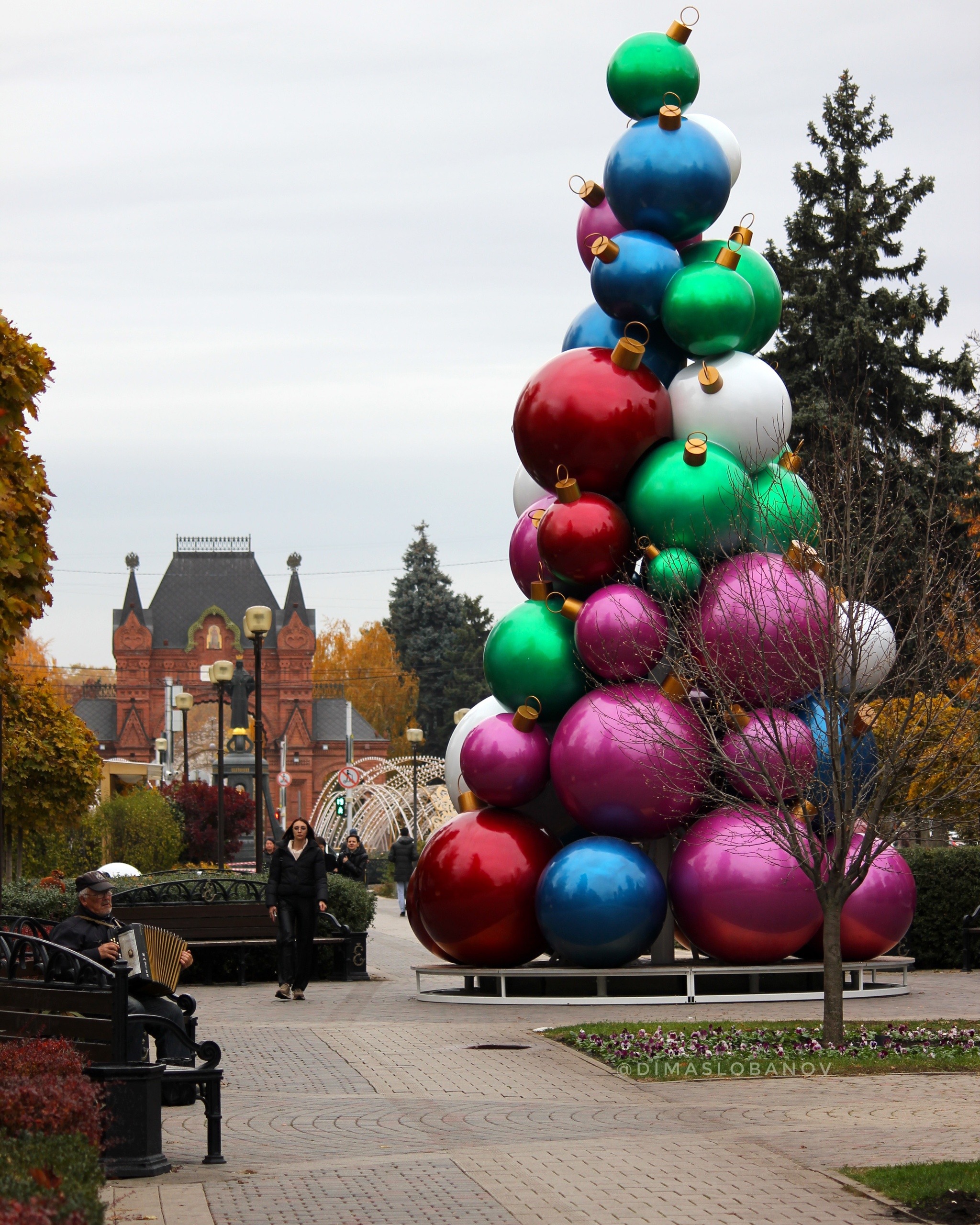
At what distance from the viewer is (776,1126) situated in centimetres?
881

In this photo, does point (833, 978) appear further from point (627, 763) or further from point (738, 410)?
point (738, 410)

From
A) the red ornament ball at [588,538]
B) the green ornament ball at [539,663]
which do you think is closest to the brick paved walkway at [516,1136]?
the green ornament ball at [539,663]

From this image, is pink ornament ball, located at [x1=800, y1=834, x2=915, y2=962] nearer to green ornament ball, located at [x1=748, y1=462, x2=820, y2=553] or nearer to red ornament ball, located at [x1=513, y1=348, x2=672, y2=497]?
green ornament ball, located at [x1=748, y1=462, x2=820, y2=553]

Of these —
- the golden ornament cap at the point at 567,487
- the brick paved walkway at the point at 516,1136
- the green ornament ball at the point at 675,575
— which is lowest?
the brick paved walkway at the point at 516,1136

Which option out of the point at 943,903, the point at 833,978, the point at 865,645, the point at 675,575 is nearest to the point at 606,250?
the point at 675,575

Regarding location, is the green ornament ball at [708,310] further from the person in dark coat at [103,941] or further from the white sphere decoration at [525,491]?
the person in dark coat at [103,941]

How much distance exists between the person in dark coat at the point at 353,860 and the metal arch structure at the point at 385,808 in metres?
13.0

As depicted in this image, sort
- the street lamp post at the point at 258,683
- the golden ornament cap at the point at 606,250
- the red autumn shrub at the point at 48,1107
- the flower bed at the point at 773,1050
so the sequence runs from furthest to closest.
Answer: the street lamp post at the point at 258,683, the golden ornament cap at the point at 606,250, the flower bed at the point at 773,1050, the red autumn shrub at the point at 48,1107

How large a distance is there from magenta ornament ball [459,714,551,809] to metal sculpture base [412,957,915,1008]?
167 cm

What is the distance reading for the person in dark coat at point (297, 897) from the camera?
16047 millimetres

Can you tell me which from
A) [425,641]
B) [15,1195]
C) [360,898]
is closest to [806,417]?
[360,898]

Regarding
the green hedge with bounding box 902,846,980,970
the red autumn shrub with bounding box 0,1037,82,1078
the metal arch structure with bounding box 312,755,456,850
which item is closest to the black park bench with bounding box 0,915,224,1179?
the red autumn shrub with bounding box 0,1037,82,1078

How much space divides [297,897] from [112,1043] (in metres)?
8.35

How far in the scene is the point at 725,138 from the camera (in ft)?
53.3
